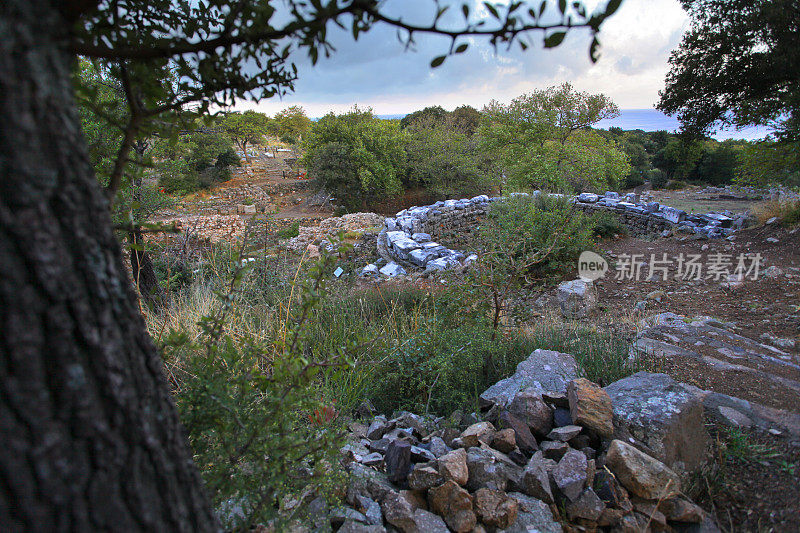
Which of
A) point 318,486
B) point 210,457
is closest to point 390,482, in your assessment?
point 318,486

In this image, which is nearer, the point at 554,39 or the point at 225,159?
the point at 554,39

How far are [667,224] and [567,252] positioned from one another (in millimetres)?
3819

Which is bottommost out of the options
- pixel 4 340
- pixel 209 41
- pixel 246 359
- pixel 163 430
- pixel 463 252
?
pixel 463 252

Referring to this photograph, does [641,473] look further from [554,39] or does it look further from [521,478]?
[554,39]

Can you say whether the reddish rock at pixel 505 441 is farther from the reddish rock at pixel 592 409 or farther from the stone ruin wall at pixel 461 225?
the stone ruin wall at pixel 461 225

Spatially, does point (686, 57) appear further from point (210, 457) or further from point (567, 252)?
point (210, 457)

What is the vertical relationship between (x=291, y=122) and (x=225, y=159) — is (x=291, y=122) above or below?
above

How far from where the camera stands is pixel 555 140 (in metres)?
14.8

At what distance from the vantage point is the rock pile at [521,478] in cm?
159

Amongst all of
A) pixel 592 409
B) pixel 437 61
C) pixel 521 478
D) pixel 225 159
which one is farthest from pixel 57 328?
pixel 225 159

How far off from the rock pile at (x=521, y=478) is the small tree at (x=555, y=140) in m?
11.6

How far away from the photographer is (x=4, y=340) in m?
0.62

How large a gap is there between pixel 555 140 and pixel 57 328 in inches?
630

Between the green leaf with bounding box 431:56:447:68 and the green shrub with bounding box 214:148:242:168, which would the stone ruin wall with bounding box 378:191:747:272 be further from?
the green shrub with bounding box 214:148:242:168
